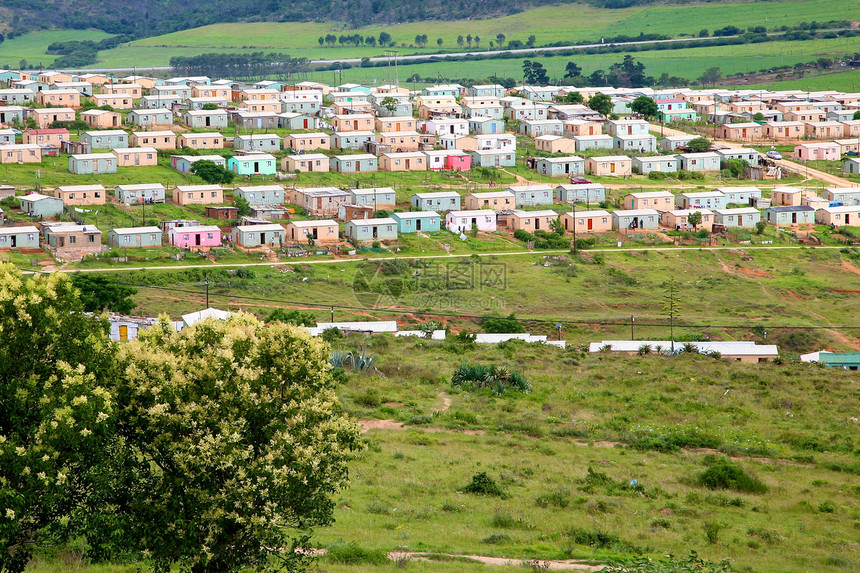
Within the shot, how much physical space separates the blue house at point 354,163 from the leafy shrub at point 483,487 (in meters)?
53.7

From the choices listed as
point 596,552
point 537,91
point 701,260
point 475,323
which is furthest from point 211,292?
point 537,91

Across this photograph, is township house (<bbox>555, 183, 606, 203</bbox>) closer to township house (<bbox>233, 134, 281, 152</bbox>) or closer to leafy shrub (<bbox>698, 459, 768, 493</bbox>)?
township house (<bbox>233, 134, 281, 152</bbox>)

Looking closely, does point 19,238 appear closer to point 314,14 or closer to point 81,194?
point 81,194

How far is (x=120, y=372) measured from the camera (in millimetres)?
13914

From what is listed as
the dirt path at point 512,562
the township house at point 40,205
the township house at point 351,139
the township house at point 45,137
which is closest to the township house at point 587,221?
the township house at point 351,139

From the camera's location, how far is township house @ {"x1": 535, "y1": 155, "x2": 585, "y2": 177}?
7669 cm

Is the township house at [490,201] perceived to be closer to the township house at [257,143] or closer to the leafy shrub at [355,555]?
the township house at [257,143]

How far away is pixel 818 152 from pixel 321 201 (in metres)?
45.0

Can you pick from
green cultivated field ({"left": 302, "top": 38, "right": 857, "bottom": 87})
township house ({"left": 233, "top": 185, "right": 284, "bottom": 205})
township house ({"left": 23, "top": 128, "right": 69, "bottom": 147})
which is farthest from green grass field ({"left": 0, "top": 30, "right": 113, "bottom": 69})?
township house ({"left": 233, "top": 185, "right": 284, "bottom": 205})

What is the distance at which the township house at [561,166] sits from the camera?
7669 centimetres

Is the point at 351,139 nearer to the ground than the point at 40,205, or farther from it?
farther from it

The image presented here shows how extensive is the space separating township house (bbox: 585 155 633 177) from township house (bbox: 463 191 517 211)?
12.6m

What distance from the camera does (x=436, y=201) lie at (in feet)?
212

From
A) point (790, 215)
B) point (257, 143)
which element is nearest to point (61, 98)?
point (257, 143)
